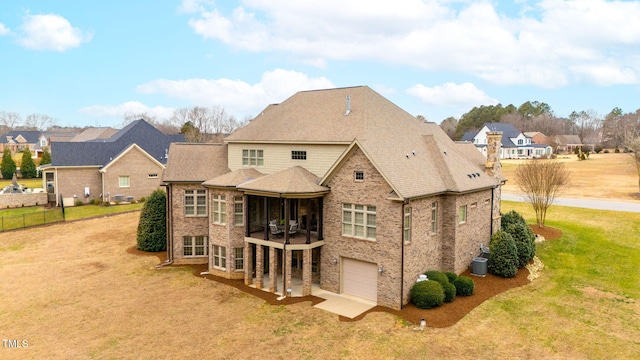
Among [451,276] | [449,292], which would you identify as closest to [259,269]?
[449,292]

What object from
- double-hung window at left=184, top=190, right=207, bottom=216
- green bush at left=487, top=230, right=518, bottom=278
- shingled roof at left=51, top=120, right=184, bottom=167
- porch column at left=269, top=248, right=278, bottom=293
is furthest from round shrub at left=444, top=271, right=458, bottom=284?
shingled roof at left=51, top=120, right=184, bottom=167

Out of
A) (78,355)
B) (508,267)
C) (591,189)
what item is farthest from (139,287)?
(591,189)

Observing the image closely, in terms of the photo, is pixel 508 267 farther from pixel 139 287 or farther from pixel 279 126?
pixel 139 287

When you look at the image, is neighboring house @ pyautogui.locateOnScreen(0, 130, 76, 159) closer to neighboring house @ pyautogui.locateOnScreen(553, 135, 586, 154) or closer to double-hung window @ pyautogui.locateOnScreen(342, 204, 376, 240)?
double-hung window @ pyautogui.locateOnScreen(342, 204, 376, 240)

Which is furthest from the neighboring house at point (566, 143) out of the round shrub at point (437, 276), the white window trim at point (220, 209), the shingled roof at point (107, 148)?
the white window trim at point (220, 209)

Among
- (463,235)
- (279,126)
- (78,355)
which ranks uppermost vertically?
(279,126)

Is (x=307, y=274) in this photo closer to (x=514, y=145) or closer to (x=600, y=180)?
(x=600, y=180)
